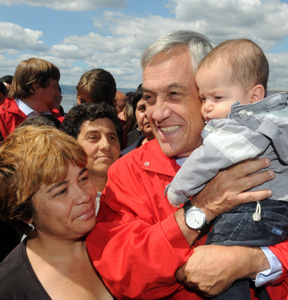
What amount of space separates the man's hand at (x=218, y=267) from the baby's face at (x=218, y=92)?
80cm

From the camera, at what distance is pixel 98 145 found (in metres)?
3.67

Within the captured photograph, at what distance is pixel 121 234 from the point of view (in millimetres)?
2004

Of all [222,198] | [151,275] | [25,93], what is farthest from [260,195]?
[25,93]

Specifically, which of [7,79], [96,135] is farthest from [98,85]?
[7,79]

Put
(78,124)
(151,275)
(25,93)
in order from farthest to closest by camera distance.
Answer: (25,93) → (78,124) → (151,275)

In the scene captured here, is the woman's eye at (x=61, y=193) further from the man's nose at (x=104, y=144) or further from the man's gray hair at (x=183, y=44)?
the man's nose at (x=104, y=144)

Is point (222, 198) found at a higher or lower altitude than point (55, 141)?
lower

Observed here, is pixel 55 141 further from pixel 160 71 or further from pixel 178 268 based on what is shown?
pixel 178 268

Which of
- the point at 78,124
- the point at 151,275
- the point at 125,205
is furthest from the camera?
the point at 78,124

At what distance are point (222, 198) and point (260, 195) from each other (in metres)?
0.21

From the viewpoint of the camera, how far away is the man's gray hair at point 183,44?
2.55 metres

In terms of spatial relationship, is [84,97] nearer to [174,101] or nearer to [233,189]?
[174,101]

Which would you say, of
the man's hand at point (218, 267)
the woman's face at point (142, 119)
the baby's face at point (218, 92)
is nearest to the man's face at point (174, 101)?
the baby's face at point (218, 92)

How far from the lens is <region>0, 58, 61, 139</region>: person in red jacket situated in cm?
505
